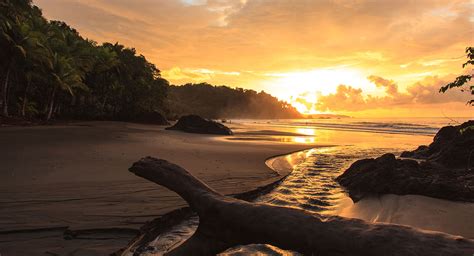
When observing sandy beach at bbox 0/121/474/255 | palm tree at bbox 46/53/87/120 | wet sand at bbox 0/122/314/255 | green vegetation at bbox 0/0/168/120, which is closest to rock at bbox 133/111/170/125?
green vegetation at bbox 0/0/168/120

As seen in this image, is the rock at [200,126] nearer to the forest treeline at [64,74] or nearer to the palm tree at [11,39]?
the forest treeline at [64,74]

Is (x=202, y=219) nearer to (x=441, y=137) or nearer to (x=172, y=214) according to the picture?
(x=172, y=214)

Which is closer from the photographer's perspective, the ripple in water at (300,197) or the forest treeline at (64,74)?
the ripple in water at (300,197)

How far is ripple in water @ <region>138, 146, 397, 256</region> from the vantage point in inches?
146

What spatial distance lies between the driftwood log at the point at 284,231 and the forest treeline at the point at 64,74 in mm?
27585

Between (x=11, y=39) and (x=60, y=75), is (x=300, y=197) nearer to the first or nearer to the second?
(x=11, y=39)

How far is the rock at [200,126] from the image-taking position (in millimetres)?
24188

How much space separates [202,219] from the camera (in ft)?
10.6

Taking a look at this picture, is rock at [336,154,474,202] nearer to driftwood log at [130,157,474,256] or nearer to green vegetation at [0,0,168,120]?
driftwood log at [130,157,474,256]

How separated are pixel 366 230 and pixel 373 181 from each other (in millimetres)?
4359

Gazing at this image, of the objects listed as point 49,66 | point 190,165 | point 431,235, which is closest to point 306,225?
point 431,235

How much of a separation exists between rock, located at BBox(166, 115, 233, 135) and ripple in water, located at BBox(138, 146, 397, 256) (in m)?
13.3

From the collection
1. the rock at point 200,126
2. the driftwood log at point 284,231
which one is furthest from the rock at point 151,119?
the driftwood log at point 284,231

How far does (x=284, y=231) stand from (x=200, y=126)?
73.5ft
